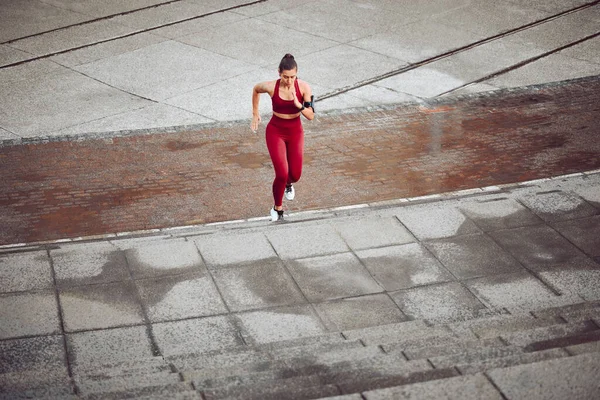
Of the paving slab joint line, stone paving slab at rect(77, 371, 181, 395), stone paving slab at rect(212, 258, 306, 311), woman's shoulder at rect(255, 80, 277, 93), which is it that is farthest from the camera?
the paving slab joint line

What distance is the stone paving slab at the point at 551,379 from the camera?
4.41 metres

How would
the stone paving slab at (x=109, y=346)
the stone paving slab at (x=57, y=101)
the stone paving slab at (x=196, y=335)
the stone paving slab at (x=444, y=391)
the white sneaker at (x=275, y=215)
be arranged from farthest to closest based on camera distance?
the stone paving slab at (x=57, y=101) < the white sneaker at (x=275, y=215) < the stone paving slab at (x=196, y=335) < the stone paving slab at (x=109, y=346) < the stone paving slab at (x=444, y=391)

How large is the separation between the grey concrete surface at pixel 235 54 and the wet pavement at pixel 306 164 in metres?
0.61

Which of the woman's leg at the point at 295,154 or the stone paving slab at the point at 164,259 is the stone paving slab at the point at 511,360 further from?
the woman's leg at the point at 295,154

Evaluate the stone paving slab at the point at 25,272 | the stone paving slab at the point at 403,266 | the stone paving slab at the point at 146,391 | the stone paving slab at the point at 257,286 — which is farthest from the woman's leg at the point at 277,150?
the stone paving slab at the point at 146,391

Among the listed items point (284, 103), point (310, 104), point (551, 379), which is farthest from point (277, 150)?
point (551, 379)

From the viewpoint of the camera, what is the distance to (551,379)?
4.50 meters

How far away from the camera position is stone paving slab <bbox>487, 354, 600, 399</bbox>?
441 centimetres

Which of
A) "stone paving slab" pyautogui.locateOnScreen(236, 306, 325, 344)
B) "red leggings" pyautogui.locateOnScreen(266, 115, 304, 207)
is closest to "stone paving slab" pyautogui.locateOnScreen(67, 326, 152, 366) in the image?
"stone paving slab" pyautogui.locateOnScreen(236, 306, 325, 344)

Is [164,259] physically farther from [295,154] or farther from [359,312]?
[359,312]

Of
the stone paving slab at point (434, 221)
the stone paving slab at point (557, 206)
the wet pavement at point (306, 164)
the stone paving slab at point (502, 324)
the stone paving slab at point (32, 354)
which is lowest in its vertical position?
the wet pavement at point (306, 164)

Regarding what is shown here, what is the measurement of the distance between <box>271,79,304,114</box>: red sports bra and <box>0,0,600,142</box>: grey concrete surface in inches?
152

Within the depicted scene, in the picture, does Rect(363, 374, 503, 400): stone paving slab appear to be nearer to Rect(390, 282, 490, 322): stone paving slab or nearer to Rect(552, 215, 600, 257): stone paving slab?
Rect(390, 282, 490, 322): stone paving slab

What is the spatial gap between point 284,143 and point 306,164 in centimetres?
224
